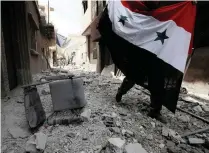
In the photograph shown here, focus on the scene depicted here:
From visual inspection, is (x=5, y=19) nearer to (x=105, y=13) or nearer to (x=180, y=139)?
(x=105, y=13)

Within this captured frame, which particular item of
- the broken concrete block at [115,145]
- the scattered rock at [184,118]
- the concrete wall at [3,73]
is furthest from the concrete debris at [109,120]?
the concrete wall at [3,73]

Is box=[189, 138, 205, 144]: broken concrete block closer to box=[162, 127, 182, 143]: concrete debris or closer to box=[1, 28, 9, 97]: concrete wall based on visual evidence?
box=[162, 127, 182, 143]: concrete debris

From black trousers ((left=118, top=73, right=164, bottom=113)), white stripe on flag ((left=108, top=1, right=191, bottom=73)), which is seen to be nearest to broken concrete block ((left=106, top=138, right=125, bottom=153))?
black trousers ((left=118, top=73, right=164, bottom=113))

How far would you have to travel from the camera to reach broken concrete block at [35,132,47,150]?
1.96 meters

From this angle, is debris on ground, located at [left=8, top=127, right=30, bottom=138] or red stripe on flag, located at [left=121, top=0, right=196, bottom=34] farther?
red stripe on flag, located at [left=121, top=0, right=196, bottom=34]

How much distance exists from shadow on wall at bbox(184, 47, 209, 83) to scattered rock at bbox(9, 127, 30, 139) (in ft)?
11.7

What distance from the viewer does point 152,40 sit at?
270 cm

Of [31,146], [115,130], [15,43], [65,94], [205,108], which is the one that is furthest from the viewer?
[15,43]

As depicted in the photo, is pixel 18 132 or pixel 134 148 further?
pixel 18 132

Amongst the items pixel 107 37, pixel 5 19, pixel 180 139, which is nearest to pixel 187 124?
pixel 180 139

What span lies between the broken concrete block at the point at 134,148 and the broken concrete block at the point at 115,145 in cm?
6

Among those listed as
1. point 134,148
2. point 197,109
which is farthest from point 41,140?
point 197,109

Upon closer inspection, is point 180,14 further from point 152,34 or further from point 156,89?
point 156,89

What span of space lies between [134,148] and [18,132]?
4.58 ft
